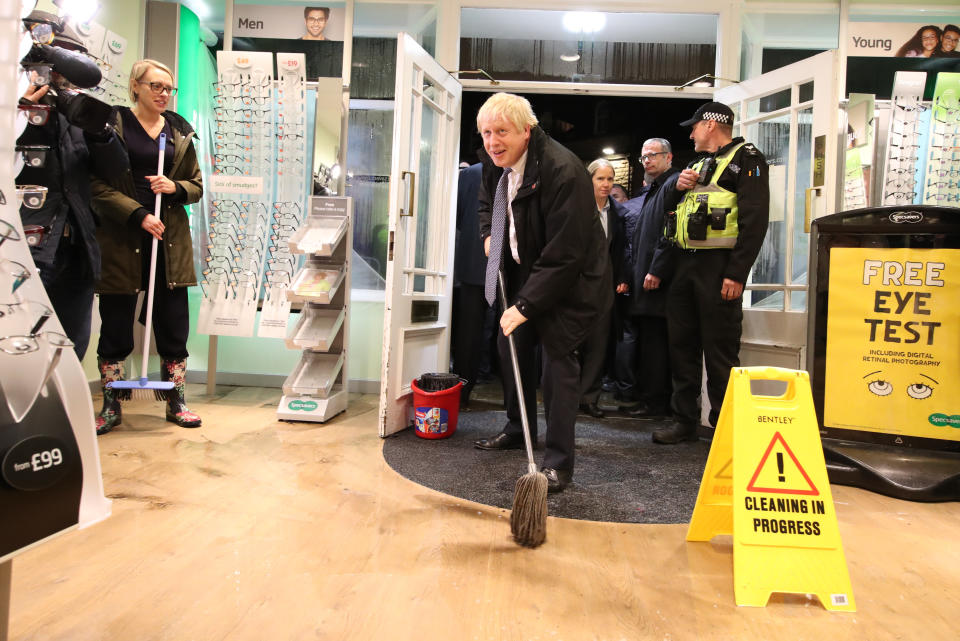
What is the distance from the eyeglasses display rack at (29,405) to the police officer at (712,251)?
256 cm

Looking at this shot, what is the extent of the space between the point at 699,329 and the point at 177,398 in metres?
2.58

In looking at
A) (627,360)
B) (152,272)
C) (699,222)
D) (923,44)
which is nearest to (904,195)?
(923,44)

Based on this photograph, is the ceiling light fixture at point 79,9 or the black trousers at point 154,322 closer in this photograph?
the black trousers at point 154,322

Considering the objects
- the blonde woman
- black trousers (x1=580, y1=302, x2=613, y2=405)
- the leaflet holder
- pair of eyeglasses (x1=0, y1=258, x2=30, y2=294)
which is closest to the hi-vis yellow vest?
the leaflet holder

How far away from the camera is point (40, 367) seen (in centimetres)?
88

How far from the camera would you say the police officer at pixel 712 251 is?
2.77 metres

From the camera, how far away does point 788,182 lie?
3199 millimetres

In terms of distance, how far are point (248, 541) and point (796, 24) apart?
4071 millimetres

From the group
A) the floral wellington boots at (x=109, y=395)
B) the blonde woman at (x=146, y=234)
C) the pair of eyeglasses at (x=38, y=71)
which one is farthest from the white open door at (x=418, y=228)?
the pair of eyeglasses at (x=38, y=71)

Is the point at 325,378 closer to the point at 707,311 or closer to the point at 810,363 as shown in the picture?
the point at 707,311

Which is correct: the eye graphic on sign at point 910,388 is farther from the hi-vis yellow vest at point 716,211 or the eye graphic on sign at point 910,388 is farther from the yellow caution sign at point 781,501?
the yellow caution sign at point 781,501

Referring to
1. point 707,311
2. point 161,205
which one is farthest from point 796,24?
point 161,205

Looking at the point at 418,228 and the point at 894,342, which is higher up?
the point at 418,228

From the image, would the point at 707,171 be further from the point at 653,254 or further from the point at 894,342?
the point at 894,342
